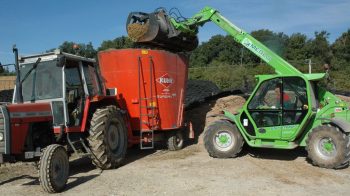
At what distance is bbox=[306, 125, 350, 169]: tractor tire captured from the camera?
8773 mm

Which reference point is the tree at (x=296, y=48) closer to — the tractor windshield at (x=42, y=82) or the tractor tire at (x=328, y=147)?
the tractor tire at (x=328, y=147)

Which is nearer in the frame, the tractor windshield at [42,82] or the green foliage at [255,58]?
the tractor windshield at [42,82]

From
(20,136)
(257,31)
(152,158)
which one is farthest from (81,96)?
(257,31)

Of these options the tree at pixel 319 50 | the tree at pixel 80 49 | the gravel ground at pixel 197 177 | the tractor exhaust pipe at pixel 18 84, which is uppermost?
the tree at pixel 319 50

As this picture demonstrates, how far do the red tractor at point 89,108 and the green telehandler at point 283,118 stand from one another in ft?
3.57

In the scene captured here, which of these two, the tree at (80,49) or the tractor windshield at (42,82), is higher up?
the tree at (80,49)

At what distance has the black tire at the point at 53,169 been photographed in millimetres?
6988

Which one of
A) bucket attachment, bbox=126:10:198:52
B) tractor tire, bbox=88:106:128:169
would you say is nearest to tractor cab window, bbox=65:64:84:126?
tractor tire, bbox=88:106:128:169

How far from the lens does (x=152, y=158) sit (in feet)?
34.6

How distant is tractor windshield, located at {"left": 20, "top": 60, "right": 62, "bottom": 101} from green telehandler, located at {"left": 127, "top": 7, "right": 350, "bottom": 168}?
321 cm

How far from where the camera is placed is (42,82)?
28.2 ft

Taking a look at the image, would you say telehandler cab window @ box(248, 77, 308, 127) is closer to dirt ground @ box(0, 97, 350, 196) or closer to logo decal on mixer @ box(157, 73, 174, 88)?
dirt ground @ box(0, 97, 350, 196)

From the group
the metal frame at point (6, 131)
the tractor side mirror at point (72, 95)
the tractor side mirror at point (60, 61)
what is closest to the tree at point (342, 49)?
the tractor side mirror at point (72, 95)

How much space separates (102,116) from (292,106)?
4199mm
